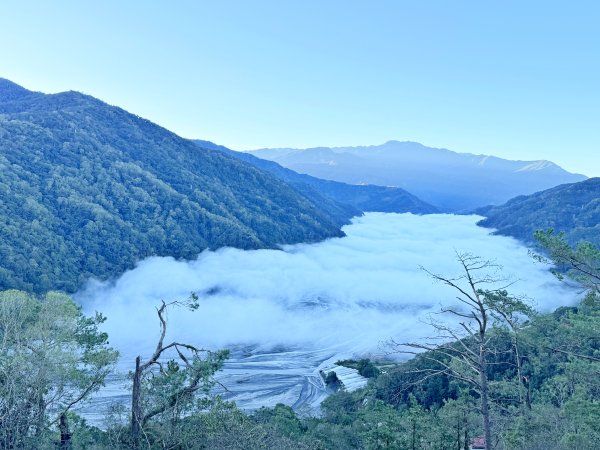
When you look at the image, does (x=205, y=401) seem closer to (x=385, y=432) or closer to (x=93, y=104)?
(x=385, y=432)

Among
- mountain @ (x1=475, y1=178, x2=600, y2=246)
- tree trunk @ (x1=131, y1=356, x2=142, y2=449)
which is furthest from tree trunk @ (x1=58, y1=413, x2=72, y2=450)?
mountain @ (x1=475, y1=178, x2=600, y2=246)

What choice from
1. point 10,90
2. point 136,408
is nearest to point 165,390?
point 136,408

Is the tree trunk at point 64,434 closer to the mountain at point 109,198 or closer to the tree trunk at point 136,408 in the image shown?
the tree trunk at point 136,408

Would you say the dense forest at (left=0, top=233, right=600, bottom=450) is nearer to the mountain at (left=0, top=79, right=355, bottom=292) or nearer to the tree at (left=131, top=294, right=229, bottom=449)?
the tree at (left=131, top=294, right=229, bottom=449)

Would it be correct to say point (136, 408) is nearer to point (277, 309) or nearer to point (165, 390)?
point (165, 390)

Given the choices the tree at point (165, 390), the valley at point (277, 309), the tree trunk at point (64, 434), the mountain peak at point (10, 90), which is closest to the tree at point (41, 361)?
the tree trunk at point (64, 434)

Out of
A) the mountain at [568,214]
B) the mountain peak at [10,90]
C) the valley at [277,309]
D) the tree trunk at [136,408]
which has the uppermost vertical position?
the mountain peak at [10,90]
